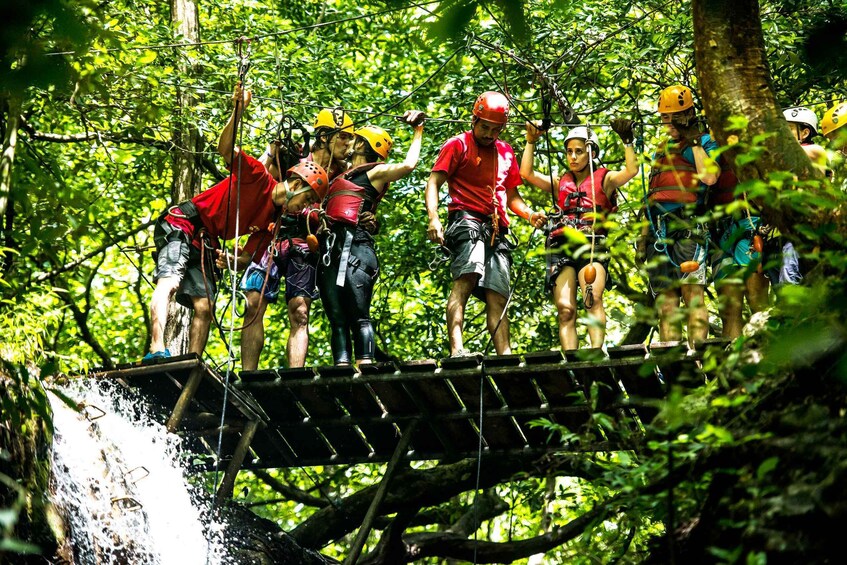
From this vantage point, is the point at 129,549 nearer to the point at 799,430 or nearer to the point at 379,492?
the point at 379,492

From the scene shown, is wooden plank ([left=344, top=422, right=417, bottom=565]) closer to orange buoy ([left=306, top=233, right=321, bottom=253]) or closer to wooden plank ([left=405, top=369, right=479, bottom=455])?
wooden plank ([left=405, top=369, right=479, bottom=455])

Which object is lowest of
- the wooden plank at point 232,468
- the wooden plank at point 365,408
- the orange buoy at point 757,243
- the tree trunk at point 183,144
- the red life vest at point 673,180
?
the wooden plank at point 232,468

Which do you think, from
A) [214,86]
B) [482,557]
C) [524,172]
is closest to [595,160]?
[524,172]

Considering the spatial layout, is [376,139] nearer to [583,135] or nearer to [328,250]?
[328,250]

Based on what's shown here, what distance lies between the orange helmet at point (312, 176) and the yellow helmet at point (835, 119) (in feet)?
12.1

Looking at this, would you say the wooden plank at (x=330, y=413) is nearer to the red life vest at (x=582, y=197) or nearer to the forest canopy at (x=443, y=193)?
the forest canopy at (x=443, y=193)

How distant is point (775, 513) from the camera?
3.61 meters

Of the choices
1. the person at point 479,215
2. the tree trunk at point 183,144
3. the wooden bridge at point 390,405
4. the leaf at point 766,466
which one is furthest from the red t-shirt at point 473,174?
the leaf at point 766,466

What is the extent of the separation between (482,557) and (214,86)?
5391 mm

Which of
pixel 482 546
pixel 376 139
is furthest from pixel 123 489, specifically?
pixel 482 546

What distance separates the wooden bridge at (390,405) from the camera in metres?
8.20

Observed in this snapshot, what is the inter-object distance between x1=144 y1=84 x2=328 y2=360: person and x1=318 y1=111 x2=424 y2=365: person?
0.26 metres

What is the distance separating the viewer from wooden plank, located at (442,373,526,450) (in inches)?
334

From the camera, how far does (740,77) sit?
5.01 m
